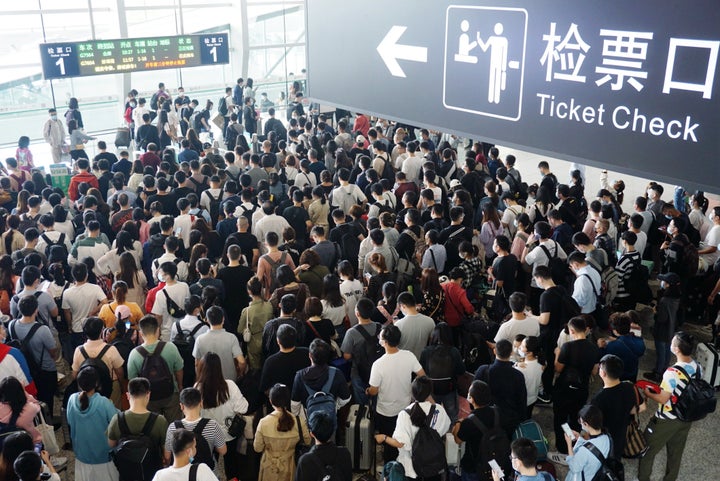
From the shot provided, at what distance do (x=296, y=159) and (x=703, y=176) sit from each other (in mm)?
8187

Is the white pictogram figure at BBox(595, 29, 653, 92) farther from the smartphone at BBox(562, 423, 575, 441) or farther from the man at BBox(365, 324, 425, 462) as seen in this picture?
the man at BBox(365, 324, 425, 462)

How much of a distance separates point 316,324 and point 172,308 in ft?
4.43

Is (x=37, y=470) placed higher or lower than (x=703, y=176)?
lower

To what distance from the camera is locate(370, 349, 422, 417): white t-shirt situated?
493 centimetres

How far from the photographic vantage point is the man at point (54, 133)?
523 inches

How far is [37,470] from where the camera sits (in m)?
3.72

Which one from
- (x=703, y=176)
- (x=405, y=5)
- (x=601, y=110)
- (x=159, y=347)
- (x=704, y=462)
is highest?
(x=405, y=5)

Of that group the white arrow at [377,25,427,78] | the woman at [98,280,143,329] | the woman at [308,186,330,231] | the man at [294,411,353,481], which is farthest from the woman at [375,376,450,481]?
the woman at [308,186,330,231]

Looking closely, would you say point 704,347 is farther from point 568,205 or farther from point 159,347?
point 159,347

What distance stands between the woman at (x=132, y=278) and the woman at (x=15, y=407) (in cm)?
184

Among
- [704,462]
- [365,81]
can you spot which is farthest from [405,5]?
[704,462]

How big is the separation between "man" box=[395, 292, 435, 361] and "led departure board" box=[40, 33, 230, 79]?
1045 centimetres

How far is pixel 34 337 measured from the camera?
5.42 m

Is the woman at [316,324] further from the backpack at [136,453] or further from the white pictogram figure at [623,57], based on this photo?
the white pictogram figure at [623,57]
